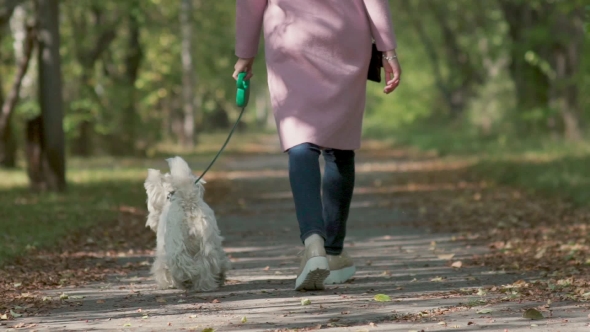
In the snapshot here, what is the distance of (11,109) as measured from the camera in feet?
62.1

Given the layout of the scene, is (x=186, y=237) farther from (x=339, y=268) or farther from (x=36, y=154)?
(x=36, y=154)

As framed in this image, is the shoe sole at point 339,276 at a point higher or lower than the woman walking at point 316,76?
lower

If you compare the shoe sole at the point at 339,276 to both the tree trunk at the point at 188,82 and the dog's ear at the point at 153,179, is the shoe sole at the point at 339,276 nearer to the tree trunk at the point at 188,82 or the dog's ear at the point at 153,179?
the dog's ear at the point at 153,179

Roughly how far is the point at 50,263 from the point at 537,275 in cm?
362

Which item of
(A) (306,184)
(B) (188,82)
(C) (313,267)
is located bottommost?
(C) (313,267)

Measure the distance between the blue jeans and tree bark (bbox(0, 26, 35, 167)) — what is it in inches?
392

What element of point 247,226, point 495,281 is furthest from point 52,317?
point 247,226

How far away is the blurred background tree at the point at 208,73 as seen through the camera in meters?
22.2

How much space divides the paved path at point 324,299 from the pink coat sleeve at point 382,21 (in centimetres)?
142

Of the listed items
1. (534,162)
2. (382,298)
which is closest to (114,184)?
(534,162)

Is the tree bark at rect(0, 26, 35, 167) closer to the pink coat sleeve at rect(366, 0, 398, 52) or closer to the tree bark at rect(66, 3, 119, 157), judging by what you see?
the tree bark at rect(66, 3, 119, 157)

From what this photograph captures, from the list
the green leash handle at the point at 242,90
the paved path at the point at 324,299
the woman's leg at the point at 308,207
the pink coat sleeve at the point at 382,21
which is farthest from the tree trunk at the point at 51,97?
the pink coat sleeve at the point at 382,21

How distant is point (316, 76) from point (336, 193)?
750 millimetres

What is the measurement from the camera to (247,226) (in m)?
11.4
